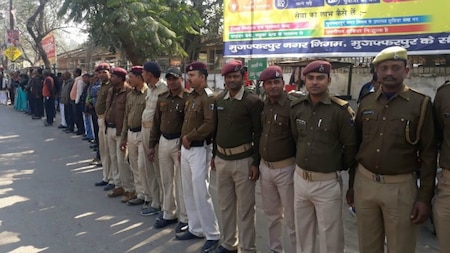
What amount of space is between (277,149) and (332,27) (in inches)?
111

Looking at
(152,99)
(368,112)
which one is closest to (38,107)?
(152,99)

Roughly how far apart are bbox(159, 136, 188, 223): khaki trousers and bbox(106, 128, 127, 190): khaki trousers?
1276 mm

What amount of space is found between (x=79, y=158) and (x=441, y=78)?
30.4 ft

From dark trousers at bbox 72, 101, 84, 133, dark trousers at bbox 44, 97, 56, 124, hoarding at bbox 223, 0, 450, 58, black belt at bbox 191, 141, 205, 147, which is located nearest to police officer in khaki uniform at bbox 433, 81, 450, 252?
black belt at bbox 191, 141, 205, 147

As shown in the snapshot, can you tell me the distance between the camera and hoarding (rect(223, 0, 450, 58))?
16.1 ft

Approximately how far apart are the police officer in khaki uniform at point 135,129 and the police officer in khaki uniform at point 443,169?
3.51 m

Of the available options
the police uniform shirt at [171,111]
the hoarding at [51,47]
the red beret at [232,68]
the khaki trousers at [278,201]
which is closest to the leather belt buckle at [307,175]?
the khaki trousers at [278,201]

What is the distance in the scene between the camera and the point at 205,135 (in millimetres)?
4043

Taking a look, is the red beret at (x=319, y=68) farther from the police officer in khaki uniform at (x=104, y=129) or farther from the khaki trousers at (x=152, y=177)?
the police officer in khaki uniform at (x=104, y=129)

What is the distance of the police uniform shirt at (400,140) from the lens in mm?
2660

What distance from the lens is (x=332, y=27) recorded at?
5590 mm

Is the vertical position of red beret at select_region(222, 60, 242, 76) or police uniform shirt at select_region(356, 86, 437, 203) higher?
red beret at select_region(222, 60, 242, 76)

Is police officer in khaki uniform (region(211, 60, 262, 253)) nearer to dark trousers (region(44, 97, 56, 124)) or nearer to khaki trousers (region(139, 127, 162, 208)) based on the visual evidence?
khaki trousers (region(139, 127, 162, 208))

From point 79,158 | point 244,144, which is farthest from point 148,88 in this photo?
point 79,158
